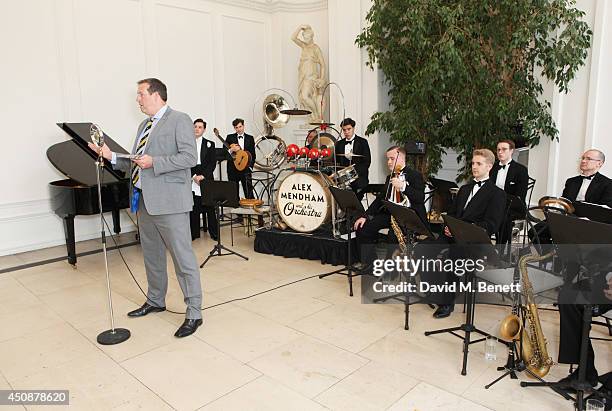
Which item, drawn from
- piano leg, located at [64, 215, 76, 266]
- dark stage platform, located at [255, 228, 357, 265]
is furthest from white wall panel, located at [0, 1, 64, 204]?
dark stage platform, located at [255, 228, 357, 265]

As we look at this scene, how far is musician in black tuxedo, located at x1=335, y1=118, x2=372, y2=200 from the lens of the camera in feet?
21.1

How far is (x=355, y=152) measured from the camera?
21.4 feet

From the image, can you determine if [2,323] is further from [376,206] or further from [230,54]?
[230,54]

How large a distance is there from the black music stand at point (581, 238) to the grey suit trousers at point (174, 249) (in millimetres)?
2539

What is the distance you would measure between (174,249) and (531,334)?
2.62m

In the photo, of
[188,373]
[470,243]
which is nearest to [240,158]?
[188,373]

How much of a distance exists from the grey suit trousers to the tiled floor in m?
0.33

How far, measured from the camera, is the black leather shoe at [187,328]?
3.68 metres

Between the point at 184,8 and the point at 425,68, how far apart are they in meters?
4.18

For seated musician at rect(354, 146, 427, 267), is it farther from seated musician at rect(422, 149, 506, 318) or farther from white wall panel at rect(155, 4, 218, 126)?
white wall panel at rect(155, 4, 218, 126)

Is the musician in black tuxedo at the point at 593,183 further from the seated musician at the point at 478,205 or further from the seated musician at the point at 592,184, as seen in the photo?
the seated musician at the point at 478,205

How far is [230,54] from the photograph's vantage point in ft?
27.2

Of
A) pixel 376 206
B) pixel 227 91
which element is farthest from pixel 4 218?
pixel 376 206

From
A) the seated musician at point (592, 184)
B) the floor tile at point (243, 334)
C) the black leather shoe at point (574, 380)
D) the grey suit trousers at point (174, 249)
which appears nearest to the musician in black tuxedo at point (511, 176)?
the seated musician at point (592, 184)
